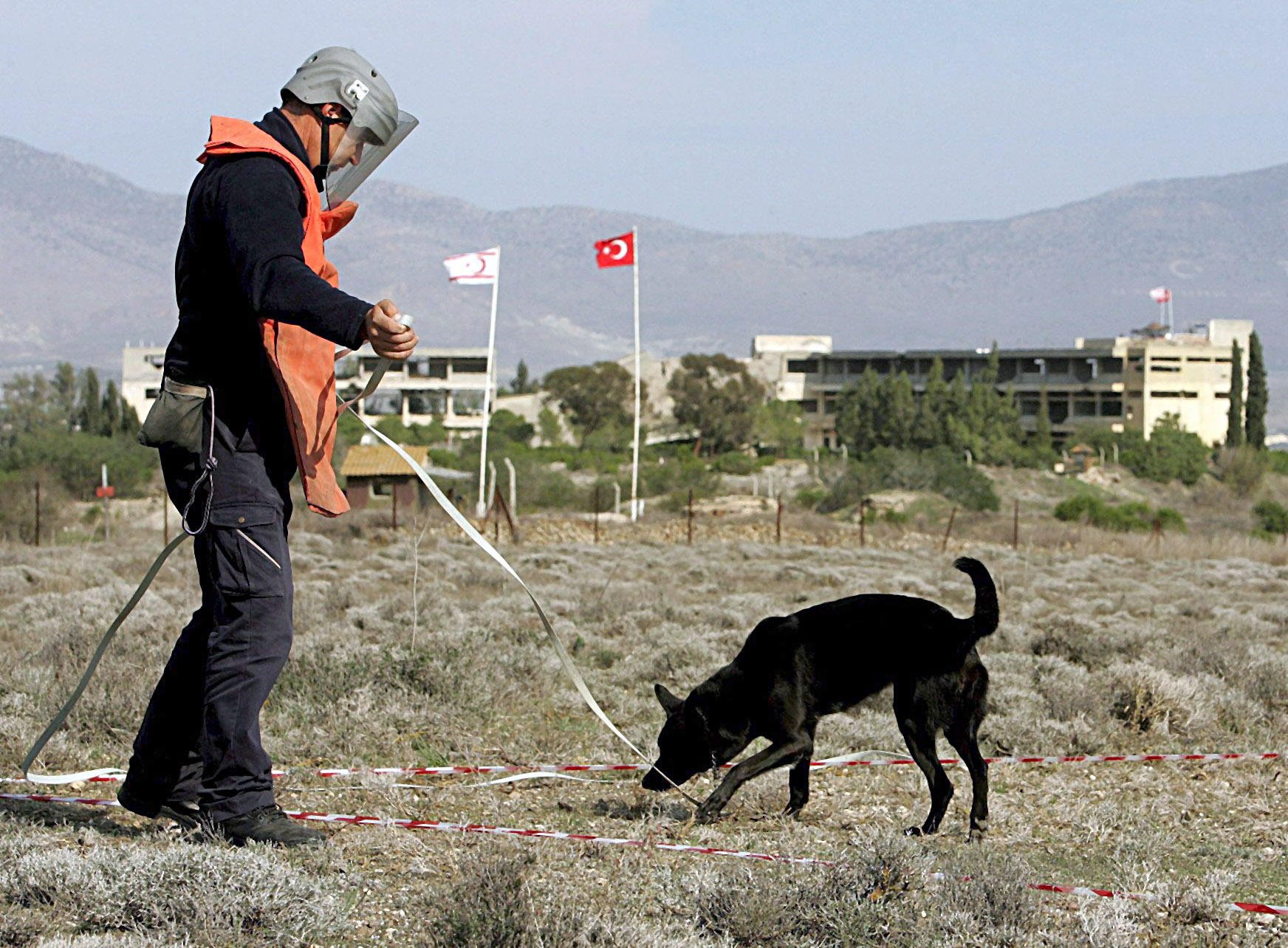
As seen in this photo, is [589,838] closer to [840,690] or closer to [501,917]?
[840,690]

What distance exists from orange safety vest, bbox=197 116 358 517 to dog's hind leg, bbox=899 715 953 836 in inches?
89.1

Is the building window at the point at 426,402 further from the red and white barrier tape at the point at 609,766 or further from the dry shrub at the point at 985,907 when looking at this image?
the dry shrub at the point at 985,907

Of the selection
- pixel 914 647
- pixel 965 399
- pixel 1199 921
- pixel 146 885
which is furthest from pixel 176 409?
pixel 965 399

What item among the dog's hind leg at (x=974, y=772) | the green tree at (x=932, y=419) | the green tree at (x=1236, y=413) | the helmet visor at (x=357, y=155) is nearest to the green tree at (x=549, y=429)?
the green tree at (x=932, y=419)

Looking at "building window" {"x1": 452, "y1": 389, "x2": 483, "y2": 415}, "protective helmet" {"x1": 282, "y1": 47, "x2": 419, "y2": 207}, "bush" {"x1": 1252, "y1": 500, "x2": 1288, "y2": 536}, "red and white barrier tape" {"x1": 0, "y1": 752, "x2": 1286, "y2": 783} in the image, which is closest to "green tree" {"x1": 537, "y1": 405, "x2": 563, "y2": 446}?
"building window" {"x1": 452, "y1": 389, "x2": 483, "y2": 415}

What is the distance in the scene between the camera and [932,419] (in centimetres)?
7788

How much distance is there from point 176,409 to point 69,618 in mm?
6140

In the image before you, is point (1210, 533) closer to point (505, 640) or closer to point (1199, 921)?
point (505, 640)

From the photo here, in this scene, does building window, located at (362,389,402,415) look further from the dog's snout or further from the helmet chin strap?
the helmet chin strap

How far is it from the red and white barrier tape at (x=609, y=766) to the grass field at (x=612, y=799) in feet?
0.19

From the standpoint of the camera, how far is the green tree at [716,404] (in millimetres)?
87438

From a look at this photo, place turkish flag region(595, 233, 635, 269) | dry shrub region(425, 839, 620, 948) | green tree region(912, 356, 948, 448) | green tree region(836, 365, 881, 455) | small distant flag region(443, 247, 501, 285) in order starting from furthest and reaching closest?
green tree region(836, 365, 881, 455)
green tree region(912, 356, 948, 448)
turkish flag region(595, 233, 635, 269)
small distant flag region(443, 247, 501, 285)
dry shrub region(425, 839, 620, 948)

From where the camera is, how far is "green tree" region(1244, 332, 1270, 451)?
83.0 metres

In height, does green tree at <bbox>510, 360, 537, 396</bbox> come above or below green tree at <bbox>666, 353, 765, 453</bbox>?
above
